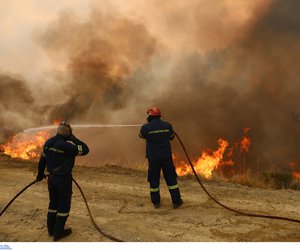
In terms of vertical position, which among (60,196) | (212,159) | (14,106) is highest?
(14,106)

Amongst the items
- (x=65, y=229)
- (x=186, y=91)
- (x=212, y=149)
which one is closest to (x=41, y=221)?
(x=65, y=229)

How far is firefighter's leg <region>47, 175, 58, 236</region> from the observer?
5562 mm

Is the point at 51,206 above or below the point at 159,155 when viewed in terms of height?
below

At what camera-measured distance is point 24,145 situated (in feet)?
43.1

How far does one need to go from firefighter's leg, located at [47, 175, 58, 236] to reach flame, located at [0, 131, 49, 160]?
6.75 metres

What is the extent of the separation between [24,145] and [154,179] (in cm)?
777

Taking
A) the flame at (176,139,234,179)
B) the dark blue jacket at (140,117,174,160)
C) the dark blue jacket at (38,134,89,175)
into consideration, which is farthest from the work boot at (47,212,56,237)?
the flame at (176,139,234,179)

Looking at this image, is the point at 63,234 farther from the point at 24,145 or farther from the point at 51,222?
the point at 24,145

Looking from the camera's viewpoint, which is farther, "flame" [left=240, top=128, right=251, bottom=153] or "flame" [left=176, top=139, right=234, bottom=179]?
"flame" [left=240, top=128, right=251, bottom=153]

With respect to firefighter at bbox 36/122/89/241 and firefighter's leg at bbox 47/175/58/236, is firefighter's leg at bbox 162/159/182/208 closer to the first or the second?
firefighter at bbox 36/122/89/241

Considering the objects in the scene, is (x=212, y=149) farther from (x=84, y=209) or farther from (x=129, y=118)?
(x=84, y=209)

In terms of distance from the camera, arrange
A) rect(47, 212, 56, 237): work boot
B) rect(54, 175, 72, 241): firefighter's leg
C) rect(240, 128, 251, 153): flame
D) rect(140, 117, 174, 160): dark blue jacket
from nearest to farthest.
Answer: rect(54, 175, 72, 241): firefighter's leg → rect(47, 212, 56, 237): work boot → rect(140, 117, 174, 160): dark blue jacket → rect(240, 128, 251, 153): flame

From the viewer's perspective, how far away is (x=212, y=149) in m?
18.1

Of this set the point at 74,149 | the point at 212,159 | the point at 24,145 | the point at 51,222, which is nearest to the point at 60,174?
the point at 74,149
